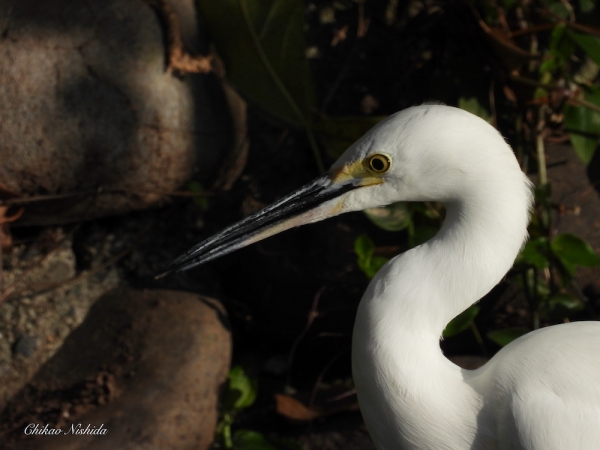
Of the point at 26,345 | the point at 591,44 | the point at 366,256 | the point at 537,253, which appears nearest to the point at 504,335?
the point at 537,253

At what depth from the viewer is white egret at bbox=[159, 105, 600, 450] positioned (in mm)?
1163

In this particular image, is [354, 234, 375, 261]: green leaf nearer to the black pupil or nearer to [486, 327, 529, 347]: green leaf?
[486, 327, 529, 347]: green leaf

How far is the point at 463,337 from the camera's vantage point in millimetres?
2314

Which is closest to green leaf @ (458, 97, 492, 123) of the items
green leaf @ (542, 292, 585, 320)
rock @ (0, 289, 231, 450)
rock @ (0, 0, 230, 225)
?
green leaf @ (542, 292, 585, 320)

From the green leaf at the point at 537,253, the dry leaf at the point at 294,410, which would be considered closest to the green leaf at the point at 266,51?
the green leaf at the point at 537,253

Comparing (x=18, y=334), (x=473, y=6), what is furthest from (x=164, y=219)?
(x=473, y=6)

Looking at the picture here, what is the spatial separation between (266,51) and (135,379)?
125 cm

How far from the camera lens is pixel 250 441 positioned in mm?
1980

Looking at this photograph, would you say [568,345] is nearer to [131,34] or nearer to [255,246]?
[255,246]

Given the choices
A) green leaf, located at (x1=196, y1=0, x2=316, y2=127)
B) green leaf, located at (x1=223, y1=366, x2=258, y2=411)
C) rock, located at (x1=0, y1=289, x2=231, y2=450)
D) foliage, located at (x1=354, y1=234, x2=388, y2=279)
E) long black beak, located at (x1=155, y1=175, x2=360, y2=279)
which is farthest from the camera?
green leaf, located at (x1=196, y1=0, x2=316, y2=127)

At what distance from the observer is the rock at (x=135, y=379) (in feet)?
5.84

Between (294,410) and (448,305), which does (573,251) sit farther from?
(294,410)

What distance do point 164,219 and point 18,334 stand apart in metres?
0.70

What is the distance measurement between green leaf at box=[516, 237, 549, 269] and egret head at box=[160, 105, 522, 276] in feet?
2.54
